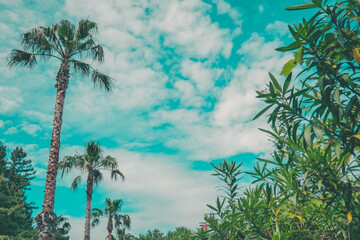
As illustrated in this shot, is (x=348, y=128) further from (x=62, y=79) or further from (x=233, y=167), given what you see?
(x=62, y=79)

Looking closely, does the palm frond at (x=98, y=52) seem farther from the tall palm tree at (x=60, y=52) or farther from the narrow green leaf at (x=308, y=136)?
the narrow green leaf at (x=308, y=136)

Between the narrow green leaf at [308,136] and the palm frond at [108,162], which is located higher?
the palm frond at [108,162]

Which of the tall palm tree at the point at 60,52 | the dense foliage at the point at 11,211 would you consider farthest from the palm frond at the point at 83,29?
the dense foliage at the point at 11,211

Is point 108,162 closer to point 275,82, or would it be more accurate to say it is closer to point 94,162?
point 94,162

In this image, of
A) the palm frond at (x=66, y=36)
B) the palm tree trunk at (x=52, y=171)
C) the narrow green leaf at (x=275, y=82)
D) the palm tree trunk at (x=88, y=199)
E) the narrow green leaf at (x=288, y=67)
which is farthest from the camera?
the palm tree trunk at (x=88, y=199)

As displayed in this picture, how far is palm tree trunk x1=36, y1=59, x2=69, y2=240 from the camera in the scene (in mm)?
8078

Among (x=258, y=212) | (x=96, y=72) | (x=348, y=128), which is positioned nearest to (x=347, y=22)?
(x=348, y=128)

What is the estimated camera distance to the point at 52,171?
28.4ft

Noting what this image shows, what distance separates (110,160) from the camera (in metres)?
20.7

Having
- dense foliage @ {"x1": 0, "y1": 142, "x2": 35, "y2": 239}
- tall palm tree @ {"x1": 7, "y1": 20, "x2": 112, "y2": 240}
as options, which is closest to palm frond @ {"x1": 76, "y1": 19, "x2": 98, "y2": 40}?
tall palm tree @ {"x1": 7, "y1": 20, "x2": 112, "y2": 240}

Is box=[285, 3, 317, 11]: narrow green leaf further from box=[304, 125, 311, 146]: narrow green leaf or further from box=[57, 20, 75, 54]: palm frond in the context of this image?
box=[57, 20, 75, 54]: palm frond

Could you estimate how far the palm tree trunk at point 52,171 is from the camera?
318 inches

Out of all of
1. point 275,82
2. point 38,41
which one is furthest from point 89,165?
point 275,82

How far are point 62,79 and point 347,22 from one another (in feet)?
32.8
